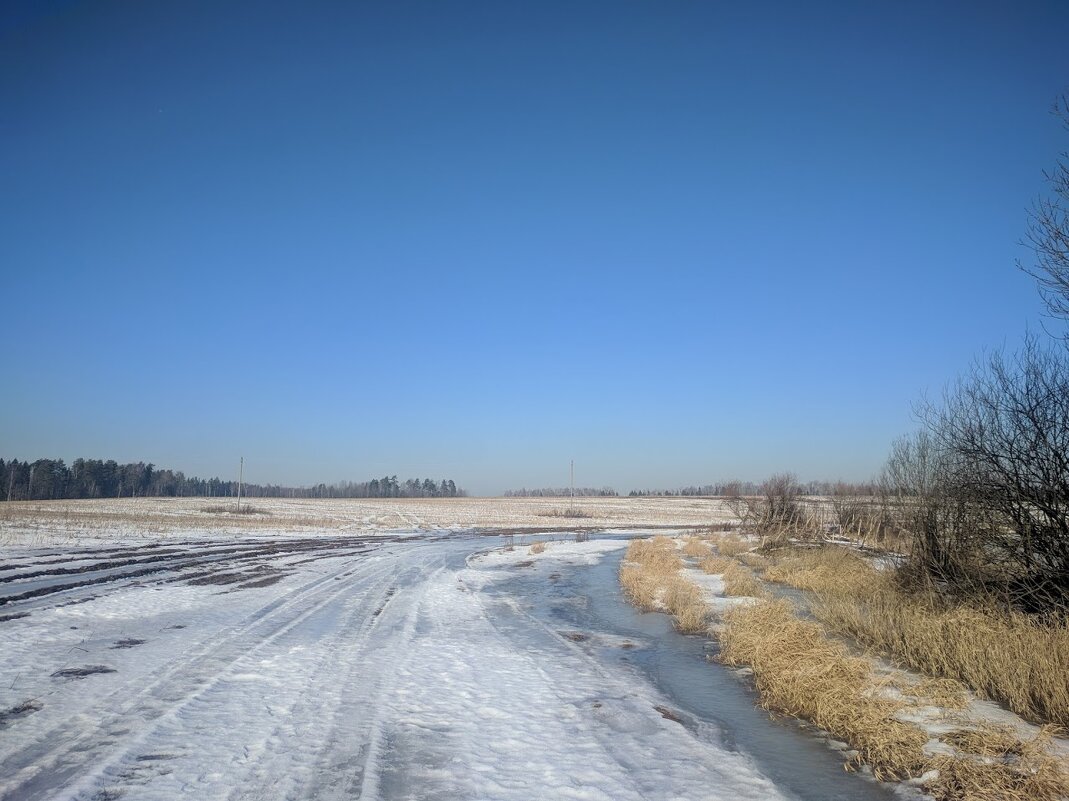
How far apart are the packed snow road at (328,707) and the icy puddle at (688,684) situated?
0.27ft

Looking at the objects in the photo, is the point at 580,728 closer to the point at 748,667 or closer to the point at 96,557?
the point at 748,667

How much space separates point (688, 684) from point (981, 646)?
3.77 m

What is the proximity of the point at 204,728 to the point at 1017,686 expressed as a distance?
8.57 m

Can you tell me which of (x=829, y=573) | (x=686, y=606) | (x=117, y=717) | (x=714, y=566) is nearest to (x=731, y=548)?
(x=714, y=566)

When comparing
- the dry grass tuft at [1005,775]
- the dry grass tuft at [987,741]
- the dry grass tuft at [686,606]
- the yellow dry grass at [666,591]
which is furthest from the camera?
the yellow dry grass at [666,591]

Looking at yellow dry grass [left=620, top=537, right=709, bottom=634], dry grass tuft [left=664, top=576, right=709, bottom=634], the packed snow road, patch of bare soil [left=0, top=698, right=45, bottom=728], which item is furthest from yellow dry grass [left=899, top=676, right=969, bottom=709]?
patch of bare soil [left=0, top=698, right=45, bottom=728]

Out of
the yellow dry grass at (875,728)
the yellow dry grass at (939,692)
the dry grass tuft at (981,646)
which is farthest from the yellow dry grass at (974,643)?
the yellow dry grass at (875,728)

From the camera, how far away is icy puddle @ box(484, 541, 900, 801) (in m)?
5.58

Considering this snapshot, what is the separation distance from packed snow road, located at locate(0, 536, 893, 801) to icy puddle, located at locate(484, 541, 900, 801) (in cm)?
8

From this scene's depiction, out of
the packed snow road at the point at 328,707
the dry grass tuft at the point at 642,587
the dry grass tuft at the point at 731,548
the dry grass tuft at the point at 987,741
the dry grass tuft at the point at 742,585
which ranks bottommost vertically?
the dry grass tuft at the point at 731,548

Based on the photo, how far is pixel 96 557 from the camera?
22188mm

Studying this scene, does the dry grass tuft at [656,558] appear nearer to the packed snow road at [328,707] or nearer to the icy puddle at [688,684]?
the icy puddle at [688,684]

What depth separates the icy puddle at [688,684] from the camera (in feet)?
18.3

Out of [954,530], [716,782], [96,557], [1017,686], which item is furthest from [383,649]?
[96,557]
